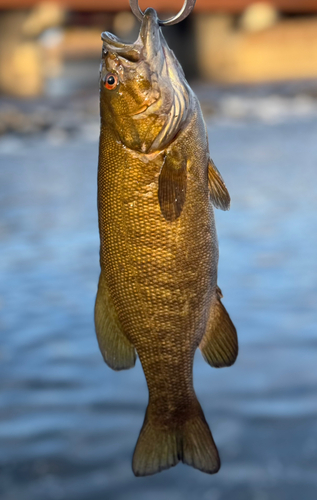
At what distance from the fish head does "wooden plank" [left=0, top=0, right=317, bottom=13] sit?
26.6 m

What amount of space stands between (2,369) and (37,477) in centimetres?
110

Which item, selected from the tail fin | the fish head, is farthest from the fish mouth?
the tail fin

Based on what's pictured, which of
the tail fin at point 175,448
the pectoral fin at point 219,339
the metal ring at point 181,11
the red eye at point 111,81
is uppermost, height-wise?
the metal ring at point 181,11

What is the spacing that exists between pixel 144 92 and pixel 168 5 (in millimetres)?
28857

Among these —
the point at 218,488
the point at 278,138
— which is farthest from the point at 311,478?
the point at 278,138

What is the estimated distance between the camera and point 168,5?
29.3m

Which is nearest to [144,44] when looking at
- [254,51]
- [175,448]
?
[175,448]

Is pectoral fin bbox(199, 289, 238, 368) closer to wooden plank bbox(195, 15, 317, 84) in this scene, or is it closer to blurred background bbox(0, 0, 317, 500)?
blurred background bbox(0, 0, 317, 500)

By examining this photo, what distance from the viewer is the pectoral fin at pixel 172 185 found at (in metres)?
2.02

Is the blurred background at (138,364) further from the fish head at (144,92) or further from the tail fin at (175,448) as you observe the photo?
the fish head at (144,92)

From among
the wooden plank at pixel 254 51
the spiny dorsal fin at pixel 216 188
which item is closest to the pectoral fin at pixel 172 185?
the spiny dorsal fin at pixel 216 188

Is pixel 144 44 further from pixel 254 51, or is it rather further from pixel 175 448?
pixel 254 51

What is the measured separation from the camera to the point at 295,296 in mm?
4949

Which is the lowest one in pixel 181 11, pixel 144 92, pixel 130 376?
pixel 130 376
